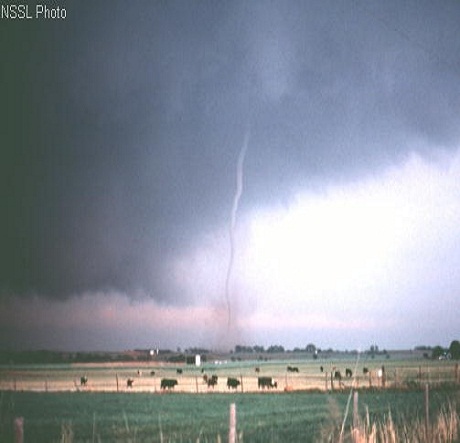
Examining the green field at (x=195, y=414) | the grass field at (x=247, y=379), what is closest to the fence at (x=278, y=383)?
the grass field at (x=247, y=379)

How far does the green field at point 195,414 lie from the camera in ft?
66.6

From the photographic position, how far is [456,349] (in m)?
158

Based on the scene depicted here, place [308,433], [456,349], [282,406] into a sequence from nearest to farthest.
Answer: [308,433] → [282,406] → [456,349]

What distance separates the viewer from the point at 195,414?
91.5 feet

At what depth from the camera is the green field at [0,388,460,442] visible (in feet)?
66.6

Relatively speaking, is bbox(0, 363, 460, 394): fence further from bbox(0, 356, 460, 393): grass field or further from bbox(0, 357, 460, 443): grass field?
bbox(0, 357, 460, 443): grass field

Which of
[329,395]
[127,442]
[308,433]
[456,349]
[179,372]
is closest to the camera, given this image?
[127,442]

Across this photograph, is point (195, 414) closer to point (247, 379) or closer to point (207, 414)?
point (207, 414)

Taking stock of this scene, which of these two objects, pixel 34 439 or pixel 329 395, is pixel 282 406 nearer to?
pixel 329 395

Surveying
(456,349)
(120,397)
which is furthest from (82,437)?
(456,349)

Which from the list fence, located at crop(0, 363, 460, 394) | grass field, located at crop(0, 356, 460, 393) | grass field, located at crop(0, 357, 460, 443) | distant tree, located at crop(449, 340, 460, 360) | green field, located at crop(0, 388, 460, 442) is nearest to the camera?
grass field, located at crop(0, 357, 460, 443)

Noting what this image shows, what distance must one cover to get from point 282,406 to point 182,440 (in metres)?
13.5

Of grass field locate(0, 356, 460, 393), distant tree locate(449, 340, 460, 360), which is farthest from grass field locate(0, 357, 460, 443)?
distant tree locate(449, 340, 460, 360)

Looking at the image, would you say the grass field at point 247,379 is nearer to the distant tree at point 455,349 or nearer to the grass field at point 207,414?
the grass field at point 207,414
